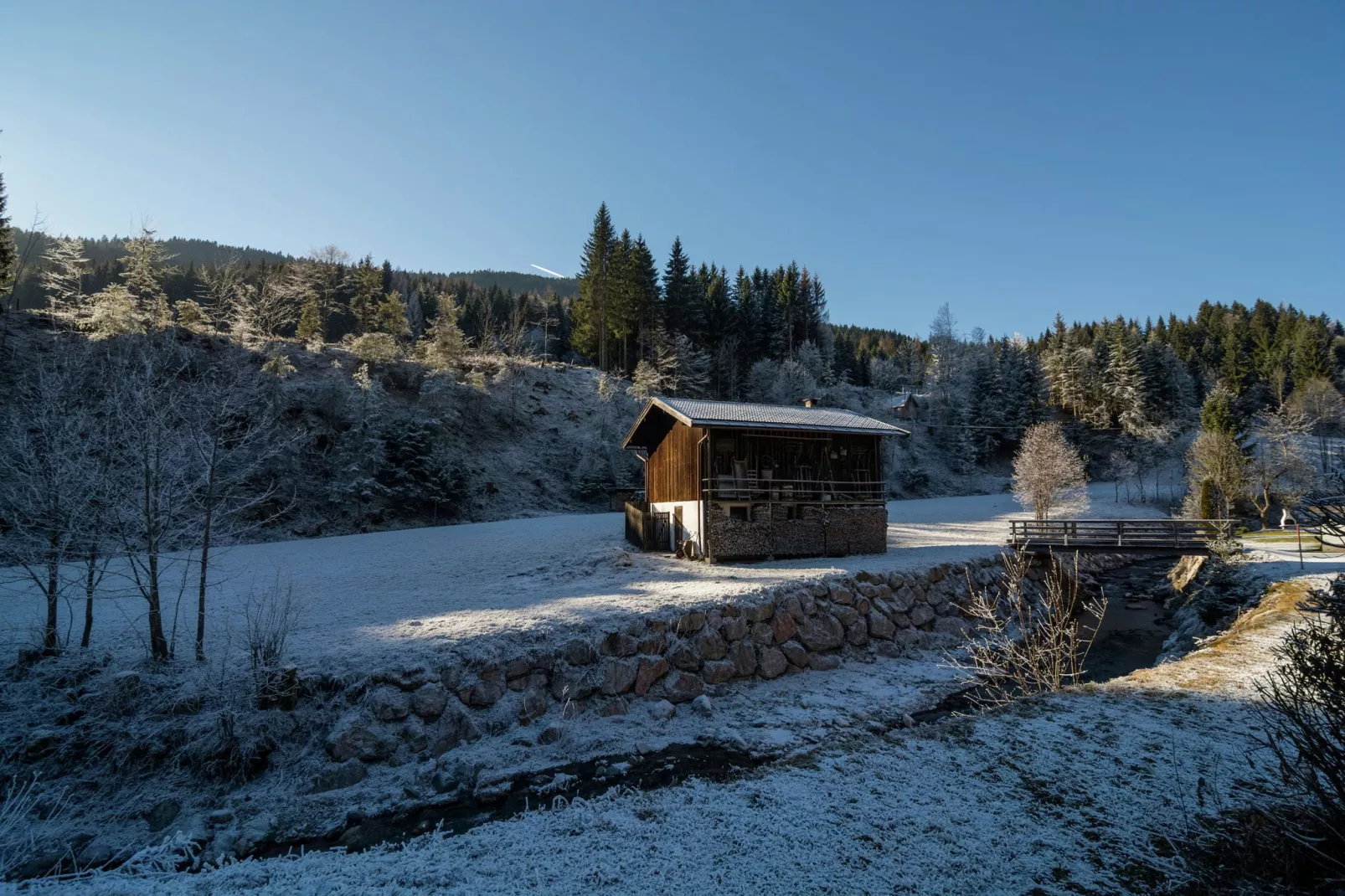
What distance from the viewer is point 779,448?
23875 millimetres

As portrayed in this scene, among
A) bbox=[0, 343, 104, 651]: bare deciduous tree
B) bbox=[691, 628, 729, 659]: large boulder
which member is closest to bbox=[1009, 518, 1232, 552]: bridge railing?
bbox=[691, 628, 729, 659]: large boulder

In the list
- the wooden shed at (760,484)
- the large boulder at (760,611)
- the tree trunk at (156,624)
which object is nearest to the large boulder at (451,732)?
the tree trunk at (156,624)

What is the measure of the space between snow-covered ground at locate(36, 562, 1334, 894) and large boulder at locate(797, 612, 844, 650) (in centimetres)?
726

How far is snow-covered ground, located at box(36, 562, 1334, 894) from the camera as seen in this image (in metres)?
5.38

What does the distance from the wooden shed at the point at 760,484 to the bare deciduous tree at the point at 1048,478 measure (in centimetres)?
1301

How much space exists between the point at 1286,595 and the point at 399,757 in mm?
22435

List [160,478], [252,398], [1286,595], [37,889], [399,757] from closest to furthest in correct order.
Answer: [37,889] < [399,757] < [160,478] < [1286,595] < [252,398]

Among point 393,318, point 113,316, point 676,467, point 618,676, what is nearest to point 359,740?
point 618,676

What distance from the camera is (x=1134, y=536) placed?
24.2 meters

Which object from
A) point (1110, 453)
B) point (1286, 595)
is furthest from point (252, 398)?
point (1110, 453)

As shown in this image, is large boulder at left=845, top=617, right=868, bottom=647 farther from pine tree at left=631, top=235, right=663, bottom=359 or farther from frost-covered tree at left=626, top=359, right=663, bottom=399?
pine tree at left=631, top=235, right=663, bottom=359

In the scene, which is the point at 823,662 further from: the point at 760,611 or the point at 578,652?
the point at 578,652

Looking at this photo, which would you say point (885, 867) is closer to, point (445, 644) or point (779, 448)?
point (445, 644)

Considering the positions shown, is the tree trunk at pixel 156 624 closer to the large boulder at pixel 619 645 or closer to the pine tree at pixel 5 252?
the large boulder at pixel 619 645
